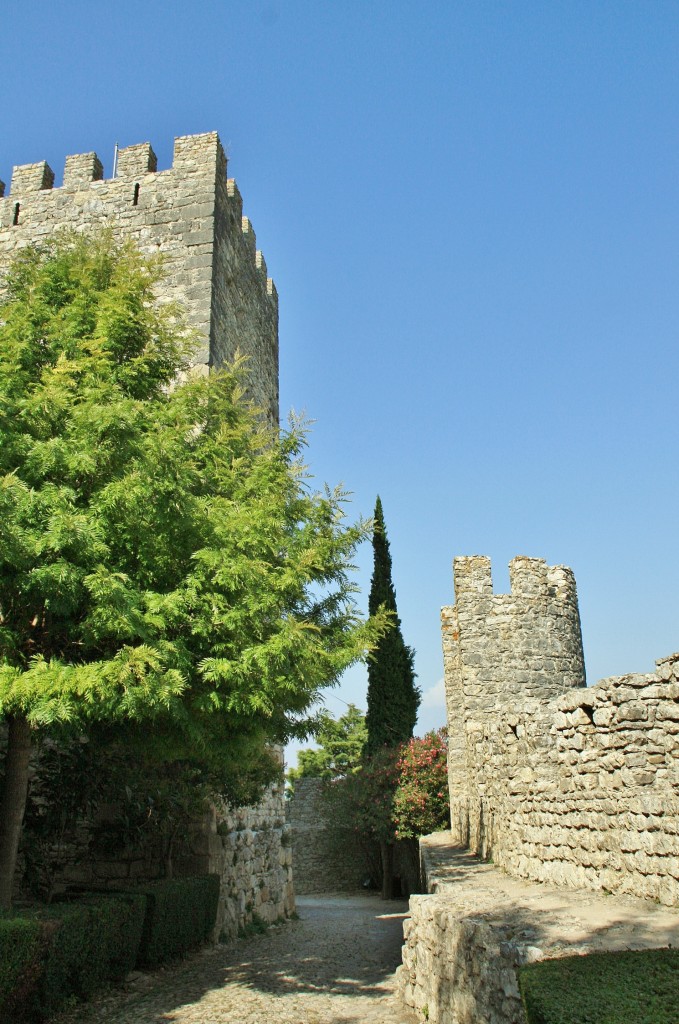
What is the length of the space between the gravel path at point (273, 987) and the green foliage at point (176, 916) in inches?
8.0

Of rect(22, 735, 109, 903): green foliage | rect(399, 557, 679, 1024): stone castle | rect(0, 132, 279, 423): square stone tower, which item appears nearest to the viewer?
rect(399, 557, 679, 1024): stone castle

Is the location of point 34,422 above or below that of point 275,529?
above

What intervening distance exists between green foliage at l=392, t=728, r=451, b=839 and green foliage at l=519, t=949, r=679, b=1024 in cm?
1467

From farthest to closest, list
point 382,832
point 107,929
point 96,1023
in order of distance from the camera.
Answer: point 382,832 → point 107,929 → point 96,1023

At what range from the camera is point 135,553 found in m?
6.82

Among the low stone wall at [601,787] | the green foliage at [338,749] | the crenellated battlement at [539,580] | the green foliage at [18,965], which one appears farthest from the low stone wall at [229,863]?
the green foliage at [338,749]

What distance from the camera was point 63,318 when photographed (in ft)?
26.4

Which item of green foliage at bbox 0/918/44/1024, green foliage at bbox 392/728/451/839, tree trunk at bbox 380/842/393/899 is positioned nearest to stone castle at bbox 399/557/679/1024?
green foliage at bbox 0/918/44/1024

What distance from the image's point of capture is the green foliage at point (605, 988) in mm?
2938

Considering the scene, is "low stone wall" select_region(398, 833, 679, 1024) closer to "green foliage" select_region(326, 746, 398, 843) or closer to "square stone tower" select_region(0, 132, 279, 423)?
"square stone tower" select_region(0, 132, 279, 423)

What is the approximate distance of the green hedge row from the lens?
5.97 metres

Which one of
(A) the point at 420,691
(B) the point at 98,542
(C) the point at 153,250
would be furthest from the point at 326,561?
(A) the point at 420,691

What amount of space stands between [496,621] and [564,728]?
6195 millimetres

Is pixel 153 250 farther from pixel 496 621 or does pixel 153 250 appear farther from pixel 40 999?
pixel 40 999
